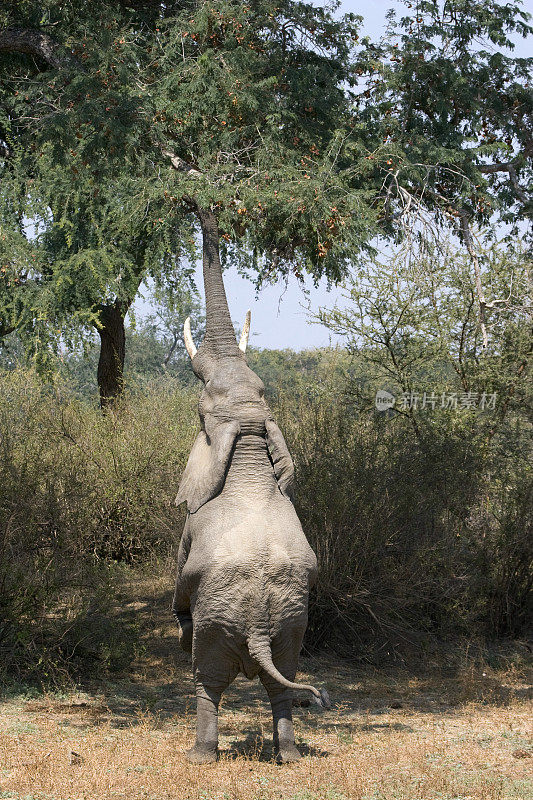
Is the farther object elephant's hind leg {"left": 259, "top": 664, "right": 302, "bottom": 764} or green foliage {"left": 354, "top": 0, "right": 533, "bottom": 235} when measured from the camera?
green foliage {"left": 354, "top": 0, "right": 533, "bottom": 235}

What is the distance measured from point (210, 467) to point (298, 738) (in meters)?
2.32

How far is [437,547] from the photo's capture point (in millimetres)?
10273

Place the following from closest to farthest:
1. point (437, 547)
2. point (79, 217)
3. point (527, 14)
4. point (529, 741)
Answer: point (529, 741)
point (437, 547)
point (527, 14)
point (79, 217)

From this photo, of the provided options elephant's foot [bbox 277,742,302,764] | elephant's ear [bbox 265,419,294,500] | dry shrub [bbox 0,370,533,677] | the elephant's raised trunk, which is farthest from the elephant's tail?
dry shrub [bbox 0,370,533,677]

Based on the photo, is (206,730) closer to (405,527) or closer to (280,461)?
(280,461)

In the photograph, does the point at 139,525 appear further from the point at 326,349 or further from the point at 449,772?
the point at 449,772

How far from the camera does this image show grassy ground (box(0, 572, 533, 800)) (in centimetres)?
553

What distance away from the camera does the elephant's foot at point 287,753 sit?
5805mm

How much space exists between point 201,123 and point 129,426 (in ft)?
16.5

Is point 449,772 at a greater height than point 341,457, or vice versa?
point 341,457

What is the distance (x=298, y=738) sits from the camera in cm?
691

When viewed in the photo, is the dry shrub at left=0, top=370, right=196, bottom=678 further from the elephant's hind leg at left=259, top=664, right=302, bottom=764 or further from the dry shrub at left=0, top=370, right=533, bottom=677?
the elephant's hind leg at left=259, top=664, right=302, bottom=764

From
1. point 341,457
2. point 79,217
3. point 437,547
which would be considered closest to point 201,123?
point 341,457

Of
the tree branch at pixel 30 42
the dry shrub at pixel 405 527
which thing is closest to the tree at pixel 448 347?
the dry shrub at pixel 405 527
